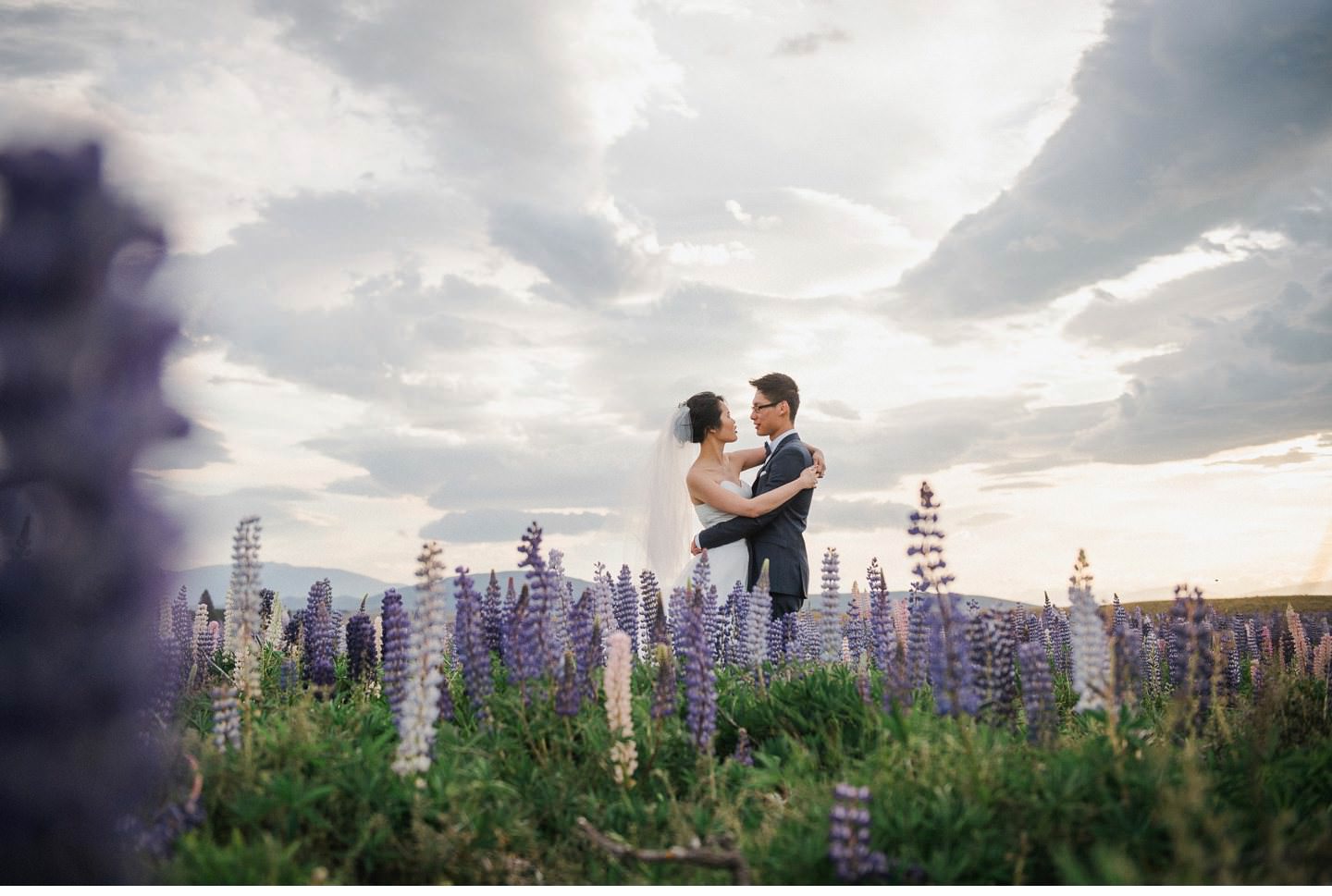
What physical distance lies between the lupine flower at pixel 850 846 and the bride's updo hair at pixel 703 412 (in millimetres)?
10403

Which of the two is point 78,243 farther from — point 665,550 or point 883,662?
point 665,550

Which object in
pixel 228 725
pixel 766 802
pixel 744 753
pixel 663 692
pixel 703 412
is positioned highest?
pixel 703 412

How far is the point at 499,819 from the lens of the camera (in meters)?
4.46

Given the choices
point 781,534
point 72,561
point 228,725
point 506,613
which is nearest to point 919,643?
point 506,613

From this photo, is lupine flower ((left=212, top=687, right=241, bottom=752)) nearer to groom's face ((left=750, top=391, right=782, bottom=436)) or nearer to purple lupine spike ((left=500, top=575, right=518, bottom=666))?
purple lupine spike ((left=500, top=575, right=518, bottom=666))

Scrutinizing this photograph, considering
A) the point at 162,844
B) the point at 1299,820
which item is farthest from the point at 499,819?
the point at 1299,820

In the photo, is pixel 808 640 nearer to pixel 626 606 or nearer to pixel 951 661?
pixel 626 606

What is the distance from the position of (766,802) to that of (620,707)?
957mm

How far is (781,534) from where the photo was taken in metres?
12.1

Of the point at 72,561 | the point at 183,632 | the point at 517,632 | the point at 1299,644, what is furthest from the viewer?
the point at 1299,644

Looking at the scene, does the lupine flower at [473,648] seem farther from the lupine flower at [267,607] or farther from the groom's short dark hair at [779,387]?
the groom's short dark hair at [779,387]

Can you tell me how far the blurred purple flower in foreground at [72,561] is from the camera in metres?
2.95

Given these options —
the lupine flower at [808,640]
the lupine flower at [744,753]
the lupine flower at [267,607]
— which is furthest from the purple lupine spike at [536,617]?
the lupine flower at [267,607]

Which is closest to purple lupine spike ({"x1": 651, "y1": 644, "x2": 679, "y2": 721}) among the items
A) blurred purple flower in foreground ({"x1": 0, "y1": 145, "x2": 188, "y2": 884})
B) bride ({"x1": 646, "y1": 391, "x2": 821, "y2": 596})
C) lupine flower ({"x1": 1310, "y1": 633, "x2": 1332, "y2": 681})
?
blurred purple flower in foreground ({"x1": 0, "y1": 145, "x2": 188, "y2": 884})
